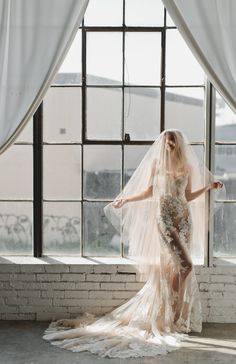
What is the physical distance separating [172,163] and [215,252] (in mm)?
852

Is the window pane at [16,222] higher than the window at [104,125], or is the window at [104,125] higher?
the window at [104,125]

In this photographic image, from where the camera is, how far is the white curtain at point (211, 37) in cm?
407

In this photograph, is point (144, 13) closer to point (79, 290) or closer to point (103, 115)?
point (103, 115)

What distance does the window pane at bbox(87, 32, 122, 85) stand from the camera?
15.1 feet

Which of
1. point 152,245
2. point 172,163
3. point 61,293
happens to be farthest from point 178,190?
point 61,293

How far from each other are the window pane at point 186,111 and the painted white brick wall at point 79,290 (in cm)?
108

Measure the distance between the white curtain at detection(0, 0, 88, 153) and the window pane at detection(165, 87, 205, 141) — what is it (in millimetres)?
970

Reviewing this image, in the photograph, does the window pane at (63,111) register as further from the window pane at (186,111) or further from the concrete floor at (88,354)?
the concrete floor at (88,354)

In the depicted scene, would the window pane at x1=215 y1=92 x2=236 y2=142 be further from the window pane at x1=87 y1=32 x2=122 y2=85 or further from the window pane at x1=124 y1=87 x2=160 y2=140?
the window pane at x1=87 y1=32 x2=122 y2=85

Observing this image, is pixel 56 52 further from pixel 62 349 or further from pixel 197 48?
pixel 62 349

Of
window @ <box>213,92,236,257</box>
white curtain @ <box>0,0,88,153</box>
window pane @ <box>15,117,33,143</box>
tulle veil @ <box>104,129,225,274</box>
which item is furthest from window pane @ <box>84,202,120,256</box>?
white curtain @ <box>0,0,88,153</box>

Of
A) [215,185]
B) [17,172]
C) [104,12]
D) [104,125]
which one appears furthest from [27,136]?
[215,185]

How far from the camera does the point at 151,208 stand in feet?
14.7

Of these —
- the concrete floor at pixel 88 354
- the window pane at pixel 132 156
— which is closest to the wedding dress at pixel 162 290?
the concrete floor at pixel 88 354
